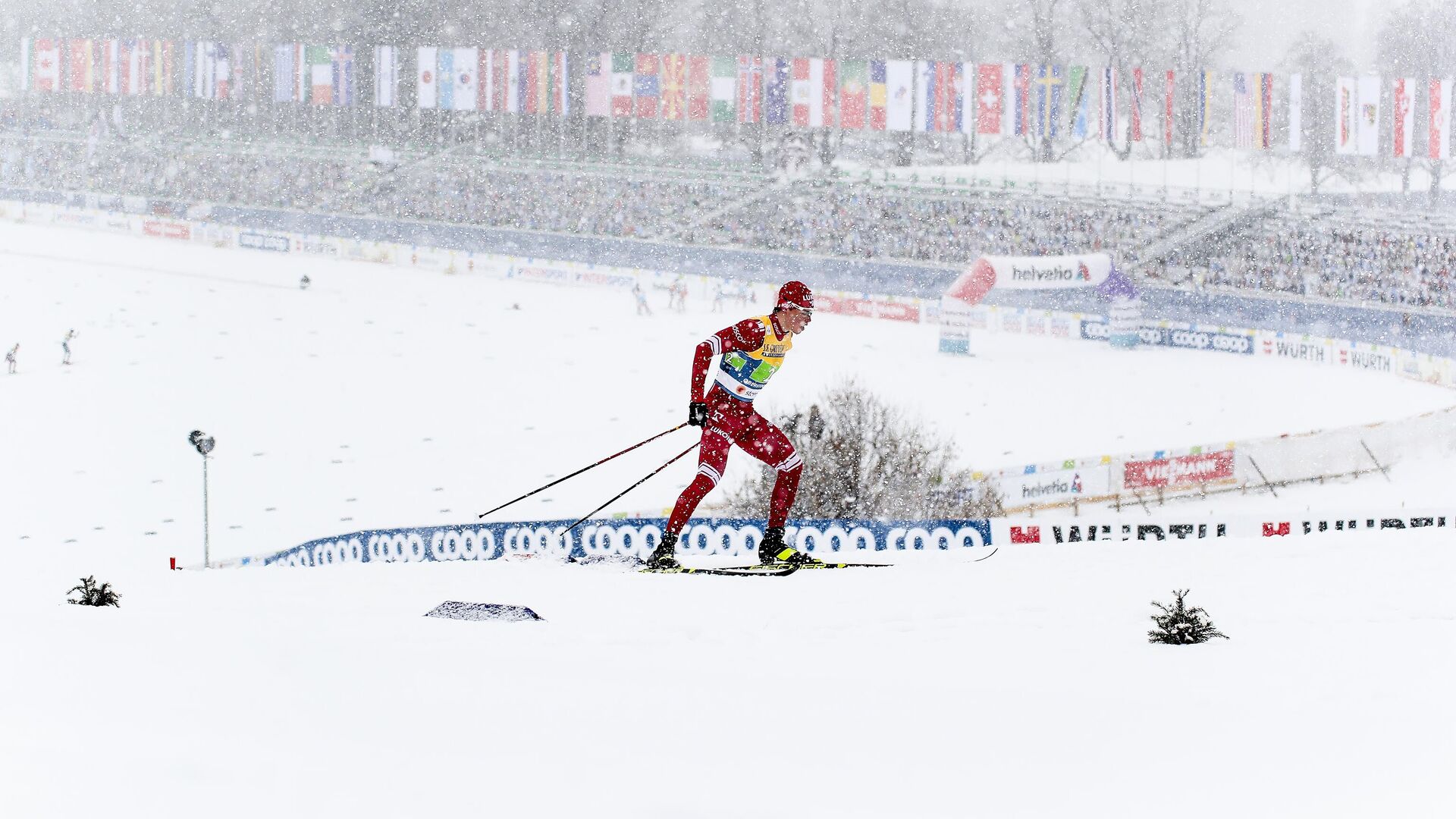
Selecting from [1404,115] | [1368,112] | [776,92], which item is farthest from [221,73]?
[1404,115]

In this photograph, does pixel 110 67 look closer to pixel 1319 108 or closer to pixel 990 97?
pixel 990 97

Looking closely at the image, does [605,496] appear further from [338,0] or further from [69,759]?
[338,0]

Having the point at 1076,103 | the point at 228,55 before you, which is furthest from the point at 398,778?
the point at 228,55

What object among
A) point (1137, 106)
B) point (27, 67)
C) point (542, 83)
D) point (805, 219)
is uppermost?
point (27, 67)

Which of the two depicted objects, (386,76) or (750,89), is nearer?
(750,89)

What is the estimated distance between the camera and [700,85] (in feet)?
206

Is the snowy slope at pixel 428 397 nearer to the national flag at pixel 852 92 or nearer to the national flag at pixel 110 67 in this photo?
the national flag at pixel 852 92

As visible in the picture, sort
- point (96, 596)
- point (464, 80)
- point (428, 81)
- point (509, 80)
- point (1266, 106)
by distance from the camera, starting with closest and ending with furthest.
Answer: point (96, 596), point (1266, 106), point (509, 80), point (464, 80), point (428, 81)

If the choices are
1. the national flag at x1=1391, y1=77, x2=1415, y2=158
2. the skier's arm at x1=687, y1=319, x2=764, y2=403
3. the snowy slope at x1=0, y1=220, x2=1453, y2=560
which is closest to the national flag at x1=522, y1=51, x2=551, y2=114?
the snowy slope at x1=0, y1=220, x2=1453, y2=560

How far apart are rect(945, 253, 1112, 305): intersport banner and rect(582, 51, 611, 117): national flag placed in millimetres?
26401

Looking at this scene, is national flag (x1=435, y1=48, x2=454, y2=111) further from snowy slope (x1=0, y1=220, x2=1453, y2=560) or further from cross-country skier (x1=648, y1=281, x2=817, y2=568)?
cross-country skier (x1=648, y1=281, x2=817, y2=568)

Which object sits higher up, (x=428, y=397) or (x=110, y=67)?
(x=110, y=67)

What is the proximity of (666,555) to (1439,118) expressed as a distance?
49.1 m

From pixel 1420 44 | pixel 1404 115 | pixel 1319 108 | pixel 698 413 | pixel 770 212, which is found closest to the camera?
pixel 698 413
